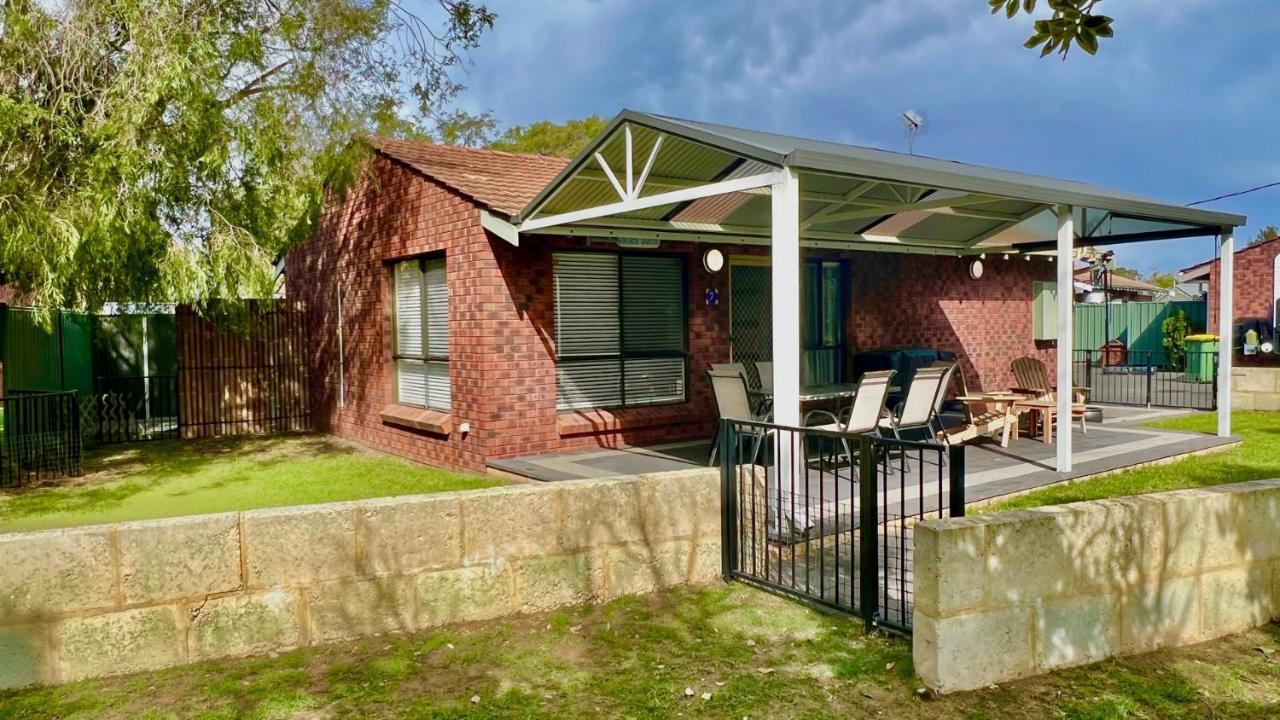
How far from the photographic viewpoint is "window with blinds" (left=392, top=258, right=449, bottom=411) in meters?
10.5

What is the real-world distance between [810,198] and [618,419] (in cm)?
331

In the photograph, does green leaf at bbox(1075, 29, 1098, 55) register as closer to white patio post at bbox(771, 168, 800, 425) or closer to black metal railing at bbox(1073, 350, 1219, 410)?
white patio post at bbox(771, 168, 800, 425)

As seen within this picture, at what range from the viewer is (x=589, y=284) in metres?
10.2

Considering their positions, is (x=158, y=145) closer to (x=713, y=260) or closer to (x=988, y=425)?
(x=713, y=260)

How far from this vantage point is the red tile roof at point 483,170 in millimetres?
9648

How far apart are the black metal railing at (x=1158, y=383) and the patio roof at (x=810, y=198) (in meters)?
3.09

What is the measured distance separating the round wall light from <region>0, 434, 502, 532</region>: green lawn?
380 cm

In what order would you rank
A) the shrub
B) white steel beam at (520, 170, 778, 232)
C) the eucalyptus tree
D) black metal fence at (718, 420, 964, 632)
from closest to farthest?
black metal fence at (718, 420, 964, 632) < white steel beam at (520, 170, 778, 232) < the eucalyptus tree < the shrub

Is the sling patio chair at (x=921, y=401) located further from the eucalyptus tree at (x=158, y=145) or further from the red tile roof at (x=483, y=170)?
the eucalyptus tree at (x=158, y=145)

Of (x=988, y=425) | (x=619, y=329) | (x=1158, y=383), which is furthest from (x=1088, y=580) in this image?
(x=1158, y=383)

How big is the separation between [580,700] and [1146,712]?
2.32m

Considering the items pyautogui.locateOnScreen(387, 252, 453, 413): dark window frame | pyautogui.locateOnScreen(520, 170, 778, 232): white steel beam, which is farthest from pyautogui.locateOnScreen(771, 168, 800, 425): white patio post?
pyautogui.locateOnScreen(387, 252, 453, 413): dark window frame

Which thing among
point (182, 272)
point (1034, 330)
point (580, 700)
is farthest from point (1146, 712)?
point (1034, 330)

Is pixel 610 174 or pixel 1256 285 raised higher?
pixel 610 174
